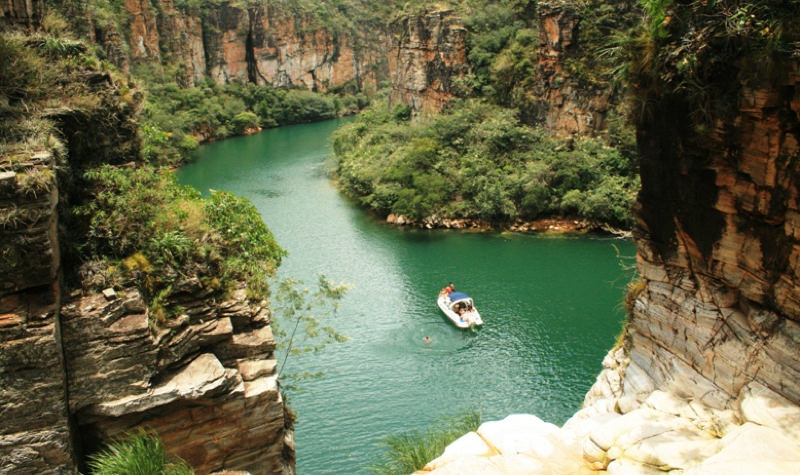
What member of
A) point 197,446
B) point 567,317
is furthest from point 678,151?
point 567,317

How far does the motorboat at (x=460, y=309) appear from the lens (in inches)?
690

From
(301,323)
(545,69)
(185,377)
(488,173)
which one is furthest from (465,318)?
(545,69)

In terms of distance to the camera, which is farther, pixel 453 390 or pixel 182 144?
pixel 182 144

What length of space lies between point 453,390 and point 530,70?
73.8ft

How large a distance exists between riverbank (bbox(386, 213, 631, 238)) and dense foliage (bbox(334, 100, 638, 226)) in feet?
0.87

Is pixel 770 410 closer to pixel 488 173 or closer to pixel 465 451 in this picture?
pixel 465 451

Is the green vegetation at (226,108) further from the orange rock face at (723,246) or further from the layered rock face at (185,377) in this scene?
the orange rock face at (723,246)

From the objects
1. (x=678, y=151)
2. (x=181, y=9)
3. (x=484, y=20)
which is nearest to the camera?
(x=678, y=151)

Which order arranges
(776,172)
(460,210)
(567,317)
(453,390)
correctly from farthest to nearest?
(460,210)
(567,317)
(453,390)
(776,172)

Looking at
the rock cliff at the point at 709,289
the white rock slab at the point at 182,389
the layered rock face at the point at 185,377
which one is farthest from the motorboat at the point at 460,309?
the white rock slab at the point at 182,389

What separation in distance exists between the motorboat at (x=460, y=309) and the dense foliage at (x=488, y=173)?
8.88m

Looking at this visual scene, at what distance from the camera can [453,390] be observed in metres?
15.0

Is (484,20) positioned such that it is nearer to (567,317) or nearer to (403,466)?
(567,317)

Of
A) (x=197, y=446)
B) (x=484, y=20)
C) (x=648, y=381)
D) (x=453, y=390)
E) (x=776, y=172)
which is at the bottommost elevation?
(x=453, y=390)
